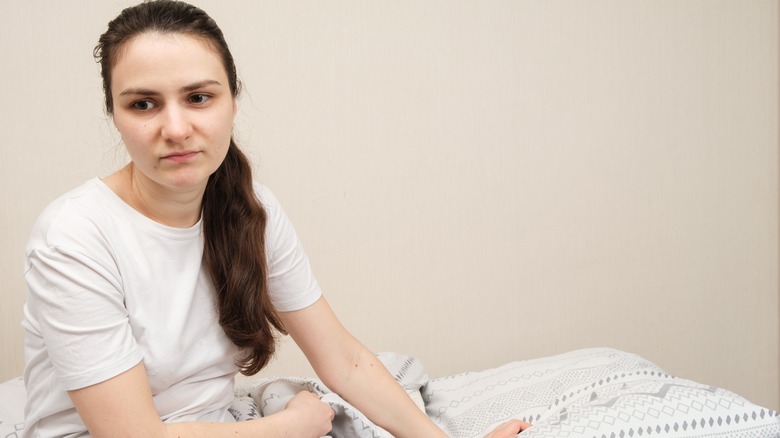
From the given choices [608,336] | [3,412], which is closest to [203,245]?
[3,412]

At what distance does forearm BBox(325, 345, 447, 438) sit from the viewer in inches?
59.1

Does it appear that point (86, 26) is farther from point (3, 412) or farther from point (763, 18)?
point (763, 18)

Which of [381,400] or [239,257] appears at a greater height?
[239,257]

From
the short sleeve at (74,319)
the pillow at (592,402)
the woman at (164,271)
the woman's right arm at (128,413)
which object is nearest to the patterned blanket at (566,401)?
the pillow at (592,402)

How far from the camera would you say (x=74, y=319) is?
3.67 feet

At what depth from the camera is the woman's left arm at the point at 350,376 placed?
1502mm

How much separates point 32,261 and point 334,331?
0.57 meters

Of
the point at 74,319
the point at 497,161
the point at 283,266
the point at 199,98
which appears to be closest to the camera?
the point at 74,319

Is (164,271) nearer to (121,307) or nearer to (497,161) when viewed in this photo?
(121,307)

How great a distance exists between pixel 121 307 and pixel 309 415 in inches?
14.1

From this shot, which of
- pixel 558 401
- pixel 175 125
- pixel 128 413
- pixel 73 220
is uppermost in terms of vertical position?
pixel 175 125

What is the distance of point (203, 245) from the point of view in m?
1.37

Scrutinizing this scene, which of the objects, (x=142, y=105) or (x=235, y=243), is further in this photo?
(x=235, y=243)

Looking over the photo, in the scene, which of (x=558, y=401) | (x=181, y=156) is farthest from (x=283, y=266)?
(x=558, y=401)
